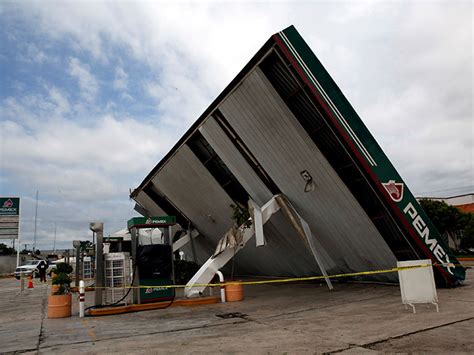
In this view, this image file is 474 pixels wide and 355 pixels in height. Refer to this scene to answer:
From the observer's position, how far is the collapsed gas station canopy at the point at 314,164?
1029 centimetres

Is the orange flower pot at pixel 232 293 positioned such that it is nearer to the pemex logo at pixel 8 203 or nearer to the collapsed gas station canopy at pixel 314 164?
the collapsed gas station canopy at pixel 314 164

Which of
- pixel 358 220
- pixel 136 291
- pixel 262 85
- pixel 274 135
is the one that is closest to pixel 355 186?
pixel 358 220

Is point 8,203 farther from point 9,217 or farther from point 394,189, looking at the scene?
point 394,189

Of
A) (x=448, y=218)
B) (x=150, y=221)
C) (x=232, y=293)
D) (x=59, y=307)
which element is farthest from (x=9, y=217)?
(x=448, y=218)

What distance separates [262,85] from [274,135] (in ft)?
5.72

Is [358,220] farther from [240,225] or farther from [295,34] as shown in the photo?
[295,34]

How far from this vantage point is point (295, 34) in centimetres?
1009

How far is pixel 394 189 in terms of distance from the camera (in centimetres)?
1073

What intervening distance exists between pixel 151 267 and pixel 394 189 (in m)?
7.84

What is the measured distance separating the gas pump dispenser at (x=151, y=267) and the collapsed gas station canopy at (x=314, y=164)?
3.98 m

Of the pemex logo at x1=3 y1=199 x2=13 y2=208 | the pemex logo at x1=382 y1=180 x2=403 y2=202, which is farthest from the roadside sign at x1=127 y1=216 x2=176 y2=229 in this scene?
the pemex logo at x1=3 y1=199 x2=13 y2=208

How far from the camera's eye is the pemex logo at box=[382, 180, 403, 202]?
417 inches

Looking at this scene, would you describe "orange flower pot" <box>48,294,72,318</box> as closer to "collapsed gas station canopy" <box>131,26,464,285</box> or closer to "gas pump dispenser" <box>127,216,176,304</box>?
"gas pump dispenser" <box>127,216,176,304</box>

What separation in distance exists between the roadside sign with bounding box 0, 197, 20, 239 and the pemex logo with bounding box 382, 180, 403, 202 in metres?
38.1
